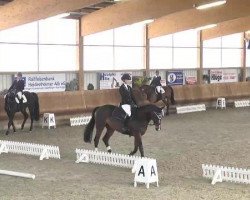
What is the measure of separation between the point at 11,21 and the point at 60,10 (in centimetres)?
251

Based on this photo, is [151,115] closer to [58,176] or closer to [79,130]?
[58,176]

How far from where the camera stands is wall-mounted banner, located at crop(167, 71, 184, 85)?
93.0ft

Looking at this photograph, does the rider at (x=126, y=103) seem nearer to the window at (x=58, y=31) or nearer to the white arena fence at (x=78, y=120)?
the white arena fence at (x=78, y=120)

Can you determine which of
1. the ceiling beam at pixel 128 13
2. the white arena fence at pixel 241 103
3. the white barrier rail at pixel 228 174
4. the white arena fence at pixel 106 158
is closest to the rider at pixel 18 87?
the white arena fence at pixel 106 158

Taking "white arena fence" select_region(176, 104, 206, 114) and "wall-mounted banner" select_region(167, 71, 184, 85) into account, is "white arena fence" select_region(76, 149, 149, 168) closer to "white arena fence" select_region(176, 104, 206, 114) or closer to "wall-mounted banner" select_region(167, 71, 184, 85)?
"white arena fence" select_region(176, 104, 206, 114)

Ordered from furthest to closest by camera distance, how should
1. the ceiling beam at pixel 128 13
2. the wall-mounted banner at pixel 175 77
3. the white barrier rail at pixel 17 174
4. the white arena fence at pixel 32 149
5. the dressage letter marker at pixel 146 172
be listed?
the wall-mounted banner at pixel 175 77 < the ceiling beam at pixel 128 13 < the white arena fence at pixel 32 149 < the white barrier rail at pixel 17 174 < the dressage letter marker at pixel 146 172

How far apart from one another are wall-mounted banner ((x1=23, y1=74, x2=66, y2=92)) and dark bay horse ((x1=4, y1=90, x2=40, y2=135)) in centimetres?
549

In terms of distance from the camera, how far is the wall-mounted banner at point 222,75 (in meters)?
30.7

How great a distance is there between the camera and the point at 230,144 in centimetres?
1370

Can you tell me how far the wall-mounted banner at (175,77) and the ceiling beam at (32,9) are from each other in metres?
11.8

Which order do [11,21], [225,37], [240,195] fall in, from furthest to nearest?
[225,37]
[11,21]
[240,195]

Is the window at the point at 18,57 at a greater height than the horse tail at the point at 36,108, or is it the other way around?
the window at the point at 18,57

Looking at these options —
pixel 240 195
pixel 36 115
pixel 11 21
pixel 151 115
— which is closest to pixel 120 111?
pixel 151 115

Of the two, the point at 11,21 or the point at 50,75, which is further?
the point at 50,75
